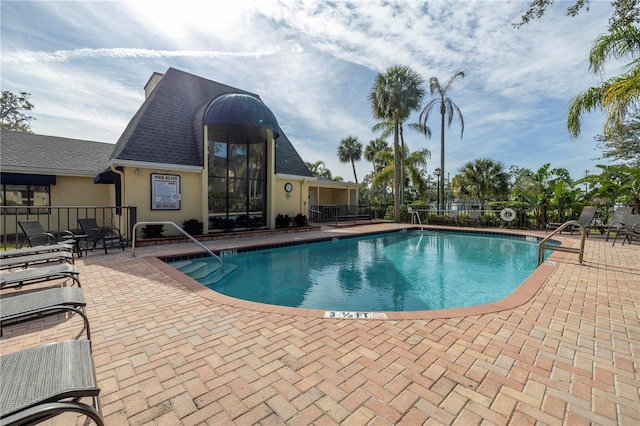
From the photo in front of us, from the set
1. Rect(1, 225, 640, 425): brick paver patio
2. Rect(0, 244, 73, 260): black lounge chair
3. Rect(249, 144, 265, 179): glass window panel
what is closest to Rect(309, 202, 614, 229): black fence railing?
Rect(249, 144, 265, 179): glass window panel

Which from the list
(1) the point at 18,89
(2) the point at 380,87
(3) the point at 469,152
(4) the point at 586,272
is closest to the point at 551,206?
(4) the point at 586,272

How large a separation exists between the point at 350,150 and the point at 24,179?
30.8 metres

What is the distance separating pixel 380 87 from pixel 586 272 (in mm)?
15127

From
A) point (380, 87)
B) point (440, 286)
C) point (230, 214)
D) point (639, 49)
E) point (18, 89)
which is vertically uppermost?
point (18, 89)

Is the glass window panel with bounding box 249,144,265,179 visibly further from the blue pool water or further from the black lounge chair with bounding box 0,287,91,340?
the black lounge chair with bounding box 0,287,91,340

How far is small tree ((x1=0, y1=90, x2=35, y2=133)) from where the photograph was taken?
80.3 ft

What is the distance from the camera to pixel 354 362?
2.56 metres

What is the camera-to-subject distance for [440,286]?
6.56 m

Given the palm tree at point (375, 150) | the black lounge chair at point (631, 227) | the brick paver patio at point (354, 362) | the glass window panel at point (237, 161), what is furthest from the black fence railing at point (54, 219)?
the palm tree at point (375, 150)

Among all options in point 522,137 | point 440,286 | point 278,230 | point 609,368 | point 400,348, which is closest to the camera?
point 609,368

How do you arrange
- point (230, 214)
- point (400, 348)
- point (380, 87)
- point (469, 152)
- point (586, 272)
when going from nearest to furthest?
1. point (400, 348)
2. point (586, 272)
3. point (230, 214)
4. point (380, 87)
5. point (469, 152)

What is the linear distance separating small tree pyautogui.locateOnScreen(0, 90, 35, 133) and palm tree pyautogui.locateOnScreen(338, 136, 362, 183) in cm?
3228

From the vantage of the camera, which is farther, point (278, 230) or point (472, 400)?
point (278, 230)

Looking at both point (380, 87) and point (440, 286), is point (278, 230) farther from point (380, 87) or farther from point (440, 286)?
point (380, 87)
